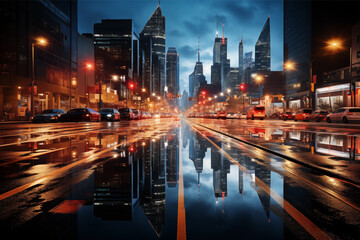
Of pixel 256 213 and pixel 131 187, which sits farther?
pixel 131 187

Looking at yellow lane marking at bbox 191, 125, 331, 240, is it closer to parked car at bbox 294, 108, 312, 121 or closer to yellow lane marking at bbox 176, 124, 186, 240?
yellow lane marking at bbox 176, 124, 186, 240

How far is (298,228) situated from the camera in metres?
2.81

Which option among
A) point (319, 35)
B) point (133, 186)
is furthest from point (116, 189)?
point (319, 35)

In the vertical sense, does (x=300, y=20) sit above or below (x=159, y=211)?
above

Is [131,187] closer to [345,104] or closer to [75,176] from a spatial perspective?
[75,176]

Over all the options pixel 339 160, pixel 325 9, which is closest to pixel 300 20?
pixel 325 9

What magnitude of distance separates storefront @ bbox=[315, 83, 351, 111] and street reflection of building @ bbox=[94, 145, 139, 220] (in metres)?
52.4

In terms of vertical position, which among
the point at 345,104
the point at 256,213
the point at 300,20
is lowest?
the point at 256,213

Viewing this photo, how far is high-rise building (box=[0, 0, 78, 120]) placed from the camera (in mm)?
35156

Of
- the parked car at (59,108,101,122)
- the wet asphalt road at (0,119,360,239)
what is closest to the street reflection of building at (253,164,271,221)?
the wet asphalt road at (0,119,360,239)

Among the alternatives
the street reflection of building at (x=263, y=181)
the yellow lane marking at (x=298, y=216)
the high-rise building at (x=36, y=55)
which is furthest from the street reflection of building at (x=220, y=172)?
the high-rise building at (x=36, y=55)

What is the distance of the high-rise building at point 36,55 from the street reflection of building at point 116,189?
30527 mm

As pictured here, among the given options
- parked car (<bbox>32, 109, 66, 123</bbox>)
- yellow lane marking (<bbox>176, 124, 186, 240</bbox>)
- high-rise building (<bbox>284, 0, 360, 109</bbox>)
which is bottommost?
yellow lane marking (<bbox>176, 124, 186, 240</bbox>)

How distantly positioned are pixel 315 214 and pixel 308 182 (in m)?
1.72
